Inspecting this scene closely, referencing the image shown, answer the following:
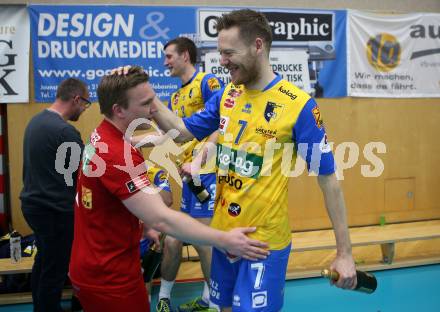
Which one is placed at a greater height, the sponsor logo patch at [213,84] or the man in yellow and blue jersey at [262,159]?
the sponsor logo patch at [213,84]

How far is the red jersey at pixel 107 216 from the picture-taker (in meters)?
1.73

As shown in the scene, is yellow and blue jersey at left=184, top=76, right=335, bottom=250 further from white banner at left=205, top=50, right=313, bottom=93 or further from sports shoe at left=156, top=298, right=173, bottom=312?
white banner at left=205, top=50, right=313, bottom=93

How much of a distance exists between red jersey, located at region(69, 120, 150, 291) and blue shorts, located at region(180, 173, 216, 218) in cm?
151

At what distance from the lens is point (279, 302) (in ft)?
6.71

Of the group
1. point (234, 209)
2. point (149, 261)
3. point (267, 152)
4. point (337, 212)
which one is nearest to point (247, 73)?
point (267, 152)

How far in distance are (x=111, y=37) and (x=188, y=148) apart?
6.76 feet

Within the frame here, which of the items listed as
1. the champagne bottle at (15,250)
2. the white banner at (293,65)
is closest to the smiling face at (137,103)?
the champagne bottle at (15,250)

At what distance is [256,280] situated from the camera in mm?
1957

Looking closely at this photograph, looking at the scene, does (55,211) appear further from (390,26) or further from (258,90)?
(390,26)

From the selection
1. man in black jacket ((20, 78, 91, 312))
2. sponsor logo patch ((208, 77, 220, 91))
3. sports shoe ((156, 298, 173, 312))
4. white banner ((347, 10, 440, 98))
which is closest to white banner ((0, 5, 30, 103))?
man in black jacket ((20, 78, 91, 312))

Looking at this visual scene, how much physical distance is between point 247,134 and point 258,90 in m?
0.23

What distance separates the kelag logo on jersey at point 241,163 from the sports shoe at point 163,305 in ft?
6.15

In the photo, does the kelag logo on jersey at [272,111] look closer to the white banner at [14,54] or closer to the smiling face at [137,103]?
the smiling face at [137,103]

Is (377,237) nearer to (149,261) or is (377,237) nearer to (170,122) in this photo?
(149,261)
